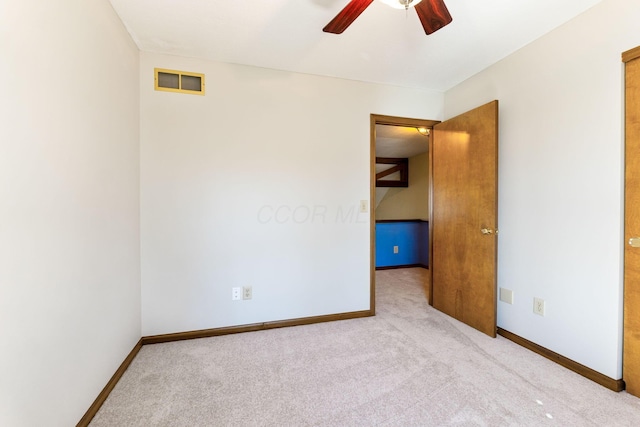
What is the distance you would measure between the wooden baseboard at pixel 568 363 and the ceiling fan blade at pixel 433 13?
88.9 inches

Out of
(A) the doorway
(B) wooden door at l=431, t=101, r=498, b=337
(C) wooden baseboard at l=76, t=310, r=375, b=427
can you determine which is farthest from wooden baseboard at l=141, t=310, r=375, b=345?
(B) wooden door at l=431, t=101, r=498, b=337

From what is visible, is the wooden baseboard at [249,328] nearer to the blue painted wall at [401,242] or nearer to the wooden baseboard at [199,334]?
the wooden baseboard at [199,334]

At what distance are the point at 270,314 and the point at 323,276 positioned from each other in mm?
597

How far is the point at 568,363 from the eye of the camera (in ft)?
6.28

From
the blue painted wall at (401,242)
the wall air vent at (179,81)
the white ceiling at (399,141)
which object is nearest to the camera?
the wall air vent at (179,81)

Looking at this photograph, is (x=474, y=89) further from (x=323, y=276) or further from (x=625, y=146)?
(x=323, y=276)

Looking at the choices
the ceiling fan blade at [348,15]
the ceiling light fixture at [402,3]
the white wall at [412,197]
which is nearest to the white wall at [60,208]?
the ceiling fan blade at [348,15]

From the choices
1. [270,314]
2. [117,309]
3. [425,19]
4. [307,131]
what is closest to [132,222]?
[117,309]

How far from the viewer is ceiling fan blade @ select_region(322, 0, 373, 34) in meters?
1.29

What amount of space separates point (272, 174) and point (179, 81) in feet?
3.47

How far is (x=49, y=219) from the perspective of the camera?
1172mm

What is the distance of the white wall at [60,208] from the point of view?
0.98m

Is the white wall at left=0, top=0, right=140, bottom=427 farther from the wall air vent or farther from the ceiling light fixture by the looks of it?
the ceiling light fixture

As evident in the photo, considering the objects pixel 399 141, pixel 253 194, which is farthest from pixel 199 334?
pixel 399 141
